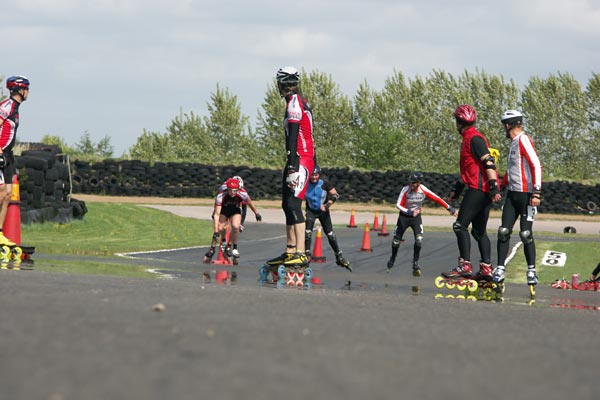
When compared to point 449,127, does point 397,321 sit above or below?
below

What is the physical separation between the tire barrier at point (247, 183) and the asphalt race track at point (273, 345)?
1527 inches

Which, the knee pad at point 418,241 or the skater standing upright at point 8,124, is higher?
the skater standing upright at point 8,124

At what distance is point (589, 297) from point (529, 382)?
28.6ft

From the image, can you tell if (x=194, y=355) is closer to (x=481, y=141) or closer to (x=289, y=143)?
(x=289, y=143)

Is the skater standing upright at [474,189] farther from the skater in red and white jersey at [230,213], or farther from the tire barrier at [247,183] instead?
the tire barrier at [247,183]

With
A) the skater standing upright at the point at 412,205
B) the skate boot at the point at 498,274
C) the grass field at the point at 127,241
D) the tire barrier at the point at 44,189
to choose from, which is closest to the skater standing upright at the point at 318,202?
the skater standing upright at the point at 412,205

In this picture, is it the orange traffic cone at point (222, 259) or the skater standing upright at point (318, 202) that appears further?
the skater standing upright at point (318, 202)

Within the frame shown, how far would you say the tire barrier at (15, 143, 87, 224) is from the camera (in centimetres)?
2273

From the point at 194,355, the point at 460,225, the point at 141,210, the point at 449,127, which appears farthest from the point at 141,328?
the point at 449,127

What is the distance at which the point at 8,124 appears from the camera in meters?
13.5

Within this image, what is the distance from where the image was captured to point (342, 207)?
48656 mm

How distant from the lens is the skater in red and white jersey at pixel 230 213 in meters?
17.4

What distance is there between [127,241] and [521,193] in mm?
12634

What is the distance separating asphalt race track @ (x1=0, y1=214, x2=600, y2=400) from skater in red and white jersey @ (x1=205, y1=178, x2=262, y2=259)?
8356 mm
